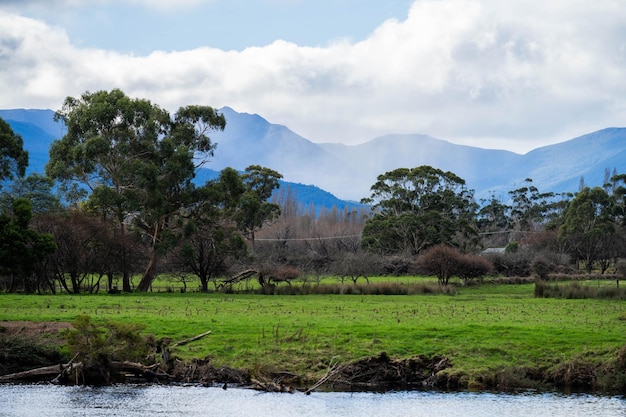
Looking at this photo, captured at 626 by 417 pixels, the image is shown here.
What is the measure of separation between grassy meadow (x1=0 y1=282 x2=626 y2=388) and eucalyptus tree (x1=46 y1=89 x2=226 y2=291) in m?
18.3

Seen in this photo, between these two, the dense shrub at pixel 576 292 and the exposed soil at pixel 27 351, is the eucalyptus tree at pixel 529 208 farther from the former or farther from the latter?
the exposed soil at pixel 27 351

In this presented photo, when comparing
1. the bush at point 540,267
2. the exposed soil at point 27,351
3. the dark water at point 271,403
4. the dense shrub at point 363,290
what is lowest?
the dark water at point 271,403

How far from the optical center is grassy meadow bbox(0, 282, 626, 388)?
2697 centimetres

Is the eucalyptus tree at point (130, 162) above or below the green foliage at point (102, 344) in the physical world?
above

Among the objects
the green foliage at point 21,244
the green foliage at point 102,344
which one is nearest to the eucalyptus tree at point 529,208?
the green foliage at point 21,244

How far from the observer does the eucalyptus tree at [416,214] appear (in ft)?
322

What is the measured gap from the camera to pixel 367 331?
30.2 meters

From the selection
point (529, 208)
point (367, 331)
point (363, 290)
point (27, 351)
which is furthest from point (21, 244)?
point (529, 208)

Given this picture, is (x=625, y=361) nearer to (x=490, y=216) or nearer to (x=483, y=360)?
(x=483, y=360)

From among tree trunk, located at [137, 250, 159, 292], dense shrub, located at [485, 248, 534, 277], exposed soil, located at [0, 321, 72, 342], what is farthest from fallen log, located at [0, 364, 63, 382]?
dense shrub, located at [485, 248, 534, 277]

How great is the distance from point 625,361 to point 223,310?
19.9m

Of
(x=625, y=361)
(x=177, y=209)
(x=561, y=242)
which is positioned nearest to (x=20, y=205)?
(x=177, y=209)

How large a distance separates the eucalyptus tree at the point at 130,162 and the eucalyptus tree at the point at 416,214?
39.5 metres

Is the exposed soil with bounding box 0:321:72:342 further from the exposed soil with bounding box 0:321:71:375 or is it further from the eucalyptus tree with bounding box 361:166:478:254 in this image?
the eucalyptus tree with bounding box 361:166:478:254
